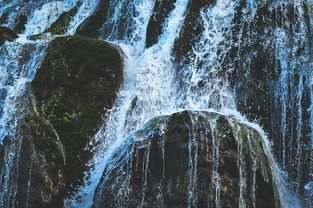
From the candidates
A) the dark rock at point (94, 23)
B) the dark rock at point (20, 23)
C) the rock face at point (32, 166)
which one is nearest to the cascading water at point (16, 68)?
the rock face at point (32, 166)

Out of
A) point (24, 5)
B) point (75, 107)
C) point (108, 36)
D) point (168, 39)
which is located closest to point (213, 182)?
point (75, 107)

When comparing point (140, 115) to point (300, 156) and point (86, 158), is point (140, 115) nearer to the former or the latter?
point (86, 158)

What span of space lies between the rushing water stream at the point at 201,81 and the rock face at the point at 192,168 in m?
0.37

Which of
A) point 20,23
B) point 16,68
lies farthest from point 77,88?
point 20,23

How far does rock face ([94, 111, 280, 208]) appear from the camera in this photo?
654cm

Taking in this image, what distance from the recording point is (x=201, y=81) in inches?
359

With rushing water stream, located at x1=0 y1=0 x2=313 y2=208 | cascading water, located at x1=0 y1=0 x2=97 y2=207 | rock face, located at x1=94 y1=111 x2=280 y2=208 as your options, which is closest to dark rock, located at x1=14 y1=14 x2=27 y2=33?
cascading water, located at x1=0 y1=0 x2=97 y2=207

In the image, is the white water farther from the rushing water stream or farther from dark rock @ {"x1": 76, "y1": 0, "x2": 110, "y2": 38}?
dark rock @ {"x1": 76, "y1": 0, "x2": 110, "y2": 38}

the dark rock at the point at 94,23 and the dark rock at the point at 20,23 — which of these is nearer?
the dark rock at the point at 94,23

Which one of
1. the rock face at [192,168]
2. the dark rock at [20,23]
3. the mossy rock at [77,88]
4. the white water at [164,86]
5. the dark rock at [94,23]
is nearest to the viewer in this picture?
the rock face at [192,168]

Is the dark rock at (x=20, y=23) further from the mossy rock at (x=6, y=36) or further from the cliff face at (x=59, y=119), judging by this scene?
the cliff face at (x=59, y=119)

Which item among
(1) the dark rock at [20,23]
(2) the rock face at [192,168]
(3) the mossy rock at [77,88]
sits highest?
(1) the dark rock at [20,23]

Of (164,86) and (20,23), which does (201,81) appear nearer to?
(164,86)

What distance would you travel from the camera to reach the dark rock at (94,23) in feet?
39.3
